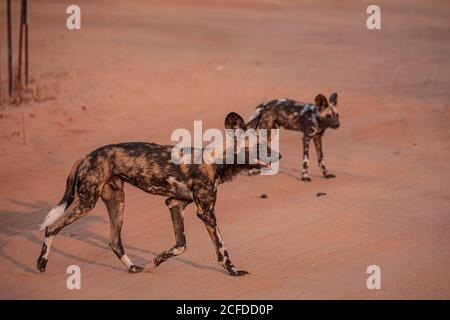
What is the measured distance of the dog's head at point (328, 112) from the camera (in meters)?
11.5

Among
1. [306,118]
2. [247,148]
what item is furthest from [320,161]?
[247,148]

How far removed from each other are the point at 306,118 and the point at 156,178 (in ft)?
15.6

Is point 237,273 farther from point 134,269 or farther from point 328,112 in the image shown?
point 328,112

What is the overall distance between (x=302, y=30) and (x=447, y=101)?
25.3 feet

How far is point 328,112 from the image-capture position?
11.5 m

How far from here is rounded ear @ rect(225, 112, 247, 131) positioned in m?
7.15

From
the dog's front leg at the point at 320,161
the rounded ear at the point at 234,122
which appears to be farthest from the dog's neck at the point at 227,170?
the dog's front leg at the point at 320,161

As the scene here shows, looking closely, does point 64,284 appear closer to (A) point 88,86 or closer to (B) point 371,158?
(B) point 371,158

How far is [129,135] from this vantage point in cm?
1409

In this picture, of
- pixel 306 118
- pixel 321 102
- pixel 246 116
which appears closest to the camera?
pixel 321 102

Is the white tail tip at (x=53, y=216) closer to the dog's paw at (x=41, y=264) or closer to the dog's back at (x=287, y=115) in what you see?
the dog's paw at (x=41, y=264)

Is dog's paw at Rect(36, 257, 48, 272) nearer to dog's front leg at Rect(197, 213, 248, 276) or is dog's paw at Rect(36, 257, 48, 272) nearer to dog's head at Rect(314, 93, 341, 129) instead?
dog's front leg at Rect(197, 213, 248, 276)

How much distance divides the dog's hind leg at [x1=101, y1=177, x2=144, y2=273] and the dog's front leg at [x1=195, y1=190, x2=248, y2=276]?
742 millimetres

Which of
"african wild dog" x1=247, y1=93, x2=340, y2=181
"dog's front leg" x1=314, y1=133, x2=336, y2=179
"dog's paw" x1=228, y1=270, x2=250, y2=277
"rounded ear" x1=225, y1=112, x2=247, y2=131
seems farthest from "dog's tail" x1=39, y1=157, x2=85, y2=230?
"dog's front leg" x1=314, y1=133, x2=336, y2=179
